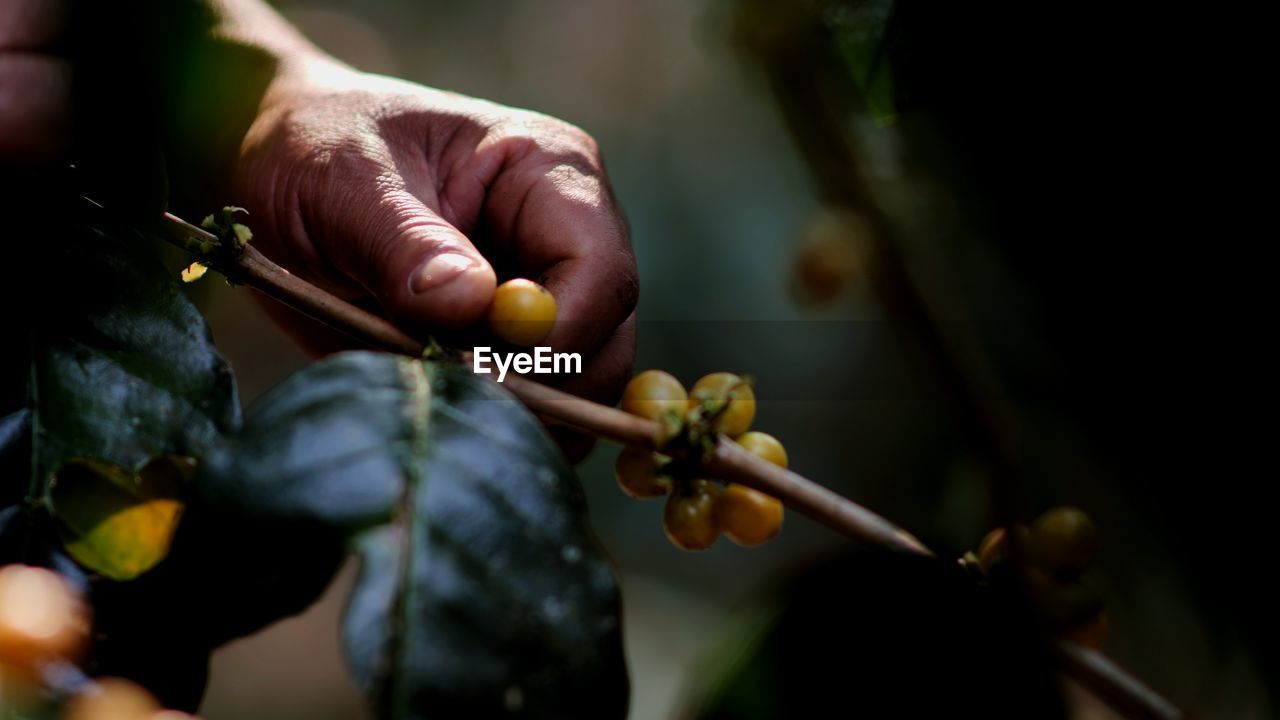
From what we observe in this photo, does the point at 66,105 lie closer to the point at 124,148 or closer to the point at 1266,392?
the point at 124,148

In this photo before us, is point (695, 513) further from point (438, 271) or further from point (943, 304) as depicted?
point (943, 304)

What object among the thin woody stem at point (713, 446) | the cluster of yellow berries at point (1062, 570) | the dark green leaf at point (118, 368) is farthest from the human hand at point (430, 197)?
the cluster of yellow berries at point (1062, 570)

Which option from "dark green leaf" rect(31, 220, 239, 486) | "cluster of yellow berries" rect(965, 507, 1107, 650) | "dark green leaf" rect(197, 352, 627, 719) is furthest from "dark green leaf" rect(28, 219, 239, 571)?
"cluster of yellow berries" rect(965, 507, 1107, 650)

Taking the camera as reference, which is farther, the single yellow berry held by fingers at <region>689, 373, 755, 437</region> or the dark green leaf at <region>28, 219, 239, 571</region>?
the single yellow berry held by fingers at <region>689, 373, 755, 437</region>

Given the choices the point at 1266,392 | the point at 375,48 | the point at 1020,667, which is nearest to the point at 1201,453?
the point at 1266,392

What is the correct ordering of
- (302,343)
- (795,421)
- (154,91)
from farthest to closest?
(795,421), (302,343), (154,91)

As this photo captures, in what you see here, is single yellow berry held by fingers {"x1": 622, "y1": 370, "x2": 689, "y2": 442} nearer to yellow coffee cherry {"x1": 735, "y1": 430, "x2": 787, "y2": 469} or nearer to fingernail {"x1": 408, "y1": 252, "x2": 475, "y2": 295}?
yellow coffee cherry {"x1": 735, "y1": 430, "x2": 787, "y2": 469}
